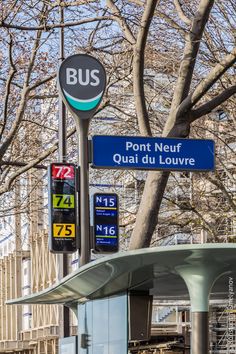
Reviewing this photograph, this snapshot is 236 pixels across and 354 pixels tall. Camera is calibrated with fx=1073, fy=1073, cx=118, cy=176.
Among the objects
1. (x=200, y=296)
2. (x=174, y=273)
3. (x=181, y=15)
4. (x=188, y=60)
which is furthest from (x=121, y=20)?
(x=200, y=296)

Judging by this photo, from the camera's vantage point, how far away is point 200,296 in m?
9.48

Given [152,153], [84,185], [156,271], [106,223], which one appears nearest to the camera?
[156,271]

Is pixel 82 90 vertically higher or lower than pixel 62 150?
lower

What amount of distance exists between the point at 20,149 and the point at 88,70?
1181 cm

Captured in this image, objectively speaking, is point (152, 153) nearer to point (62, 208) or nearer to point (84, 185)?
→ point (84, 185)

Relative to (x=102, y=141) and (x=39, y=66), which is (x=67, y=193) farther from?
(x=39, y=66)

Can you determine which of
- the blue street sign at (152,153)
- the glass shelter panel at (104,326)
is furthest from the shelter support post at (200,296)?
the blue street sign at (152,153)

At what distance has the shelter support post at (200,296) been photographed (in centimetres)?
940

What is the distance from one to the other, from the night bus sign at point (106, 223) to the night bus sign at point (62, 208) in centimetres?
89

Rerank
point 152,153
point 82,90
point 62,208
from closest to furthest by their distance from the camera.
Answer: point 152,153
point 82,90
point 62,208

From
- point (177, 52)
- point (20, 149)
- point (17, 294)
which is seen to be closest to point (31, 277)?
point (17, 294)

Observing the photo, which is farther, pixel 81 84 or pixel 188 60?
pixel 188 60

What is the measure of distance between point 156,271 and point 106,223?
6.37 m

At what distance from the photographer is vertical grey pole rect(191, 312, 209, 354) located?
9380 millimetres
